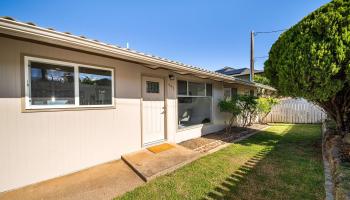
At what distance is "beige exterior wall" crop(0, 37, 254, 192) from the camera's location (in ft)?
9.57

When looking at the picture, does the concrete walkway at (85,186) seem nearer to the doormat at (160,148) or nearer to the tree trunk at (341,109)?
the doormat at (160,148)

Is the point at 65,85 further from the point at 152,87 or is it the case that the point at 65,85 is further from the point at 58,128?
the point at 152,87

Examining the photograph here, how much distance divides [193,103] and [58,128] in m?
4.80

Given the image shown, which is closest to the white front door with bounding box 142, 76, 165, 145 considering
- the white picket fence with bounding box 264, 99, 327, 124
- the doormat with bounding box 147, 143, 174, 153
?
the doormat with bounding box 147, 143, 174, 153

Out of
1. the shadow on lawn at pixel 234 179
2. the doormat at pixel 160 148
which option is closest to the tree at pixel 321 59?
the shadow on lawn at pixel 234 179

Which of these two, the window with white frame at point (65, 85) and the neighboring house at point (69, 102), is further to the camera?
the window with white frame at point (65, 85)

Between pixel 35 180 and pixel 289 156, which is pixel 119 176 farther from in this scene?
pixel 289 156

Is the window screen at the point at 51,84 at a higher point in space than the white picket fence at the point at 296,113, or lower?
higher

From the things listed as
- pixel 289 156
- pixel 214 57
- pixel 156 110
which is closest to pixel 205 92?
pixel 156 110

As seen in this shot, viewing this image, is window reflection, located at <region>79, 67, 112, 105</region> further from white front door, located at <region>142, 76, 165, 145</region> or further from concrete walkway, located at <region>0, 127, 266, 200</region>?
concrete walkway, located at <region>0, 127, 266, 200</region>

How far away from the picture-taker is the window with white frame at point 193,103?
6.49 m

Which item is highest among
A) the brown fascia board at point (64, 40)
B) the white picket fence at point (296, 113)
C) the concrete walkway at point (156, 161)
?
the brown fascia board at point (64, 40)

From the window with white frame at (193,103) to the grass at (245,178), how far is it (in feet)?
6.90

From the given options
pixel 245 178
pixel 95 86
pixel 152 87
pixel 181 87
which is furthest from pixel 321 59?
pixel 95 86
